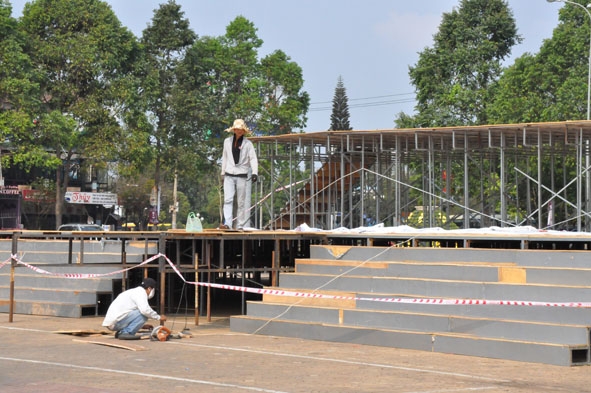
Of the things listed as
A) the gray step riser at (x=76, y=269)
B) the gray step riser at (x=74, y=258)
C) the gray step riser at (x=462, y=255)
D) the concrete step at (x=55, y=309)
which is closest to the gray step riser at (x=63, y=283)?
the gray step riser at (x=76, y=269)

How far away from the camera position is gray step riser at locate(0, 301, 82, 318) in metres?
22.1

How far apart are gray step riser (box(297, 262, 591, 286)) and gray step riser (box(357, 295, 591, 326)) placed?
89 centimetres

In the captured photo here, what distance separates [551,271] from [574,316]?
1.36 m

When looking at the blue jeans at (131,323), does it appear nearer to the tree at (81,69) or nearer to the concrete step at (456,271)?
the concrete step at (456,271)

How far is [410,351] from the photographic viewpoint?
1580cm

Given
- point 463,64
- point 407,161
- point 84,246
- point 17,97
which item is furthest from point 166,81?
point 84,246

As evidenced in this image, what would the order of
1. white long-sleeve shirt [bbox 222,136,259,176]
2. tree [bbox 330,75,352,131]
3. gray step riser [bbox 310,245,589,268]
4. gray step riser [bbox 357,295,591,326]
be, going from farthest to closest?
tree [bbox 330,75,352,131] → white long-sleeve shirt [bbox 222,136,259,176] → gray step riser [bbox 310,245,589,268] → gray step riser [bbox 357,295,591,326]

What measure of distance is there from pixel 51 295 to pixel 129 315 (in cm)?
665

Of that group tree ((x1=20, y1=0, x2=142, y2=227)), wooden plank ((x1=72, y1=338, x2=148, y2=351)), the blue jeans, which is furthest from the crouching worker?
tree ((x1=20, y1=0, x2=142, y2=227))

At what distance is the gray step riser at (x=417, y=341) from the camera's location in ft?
46.9

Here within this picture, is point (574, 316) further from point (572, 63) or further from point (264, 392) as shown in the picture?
point (572, 63)

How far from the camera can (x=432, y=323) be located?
16.1m

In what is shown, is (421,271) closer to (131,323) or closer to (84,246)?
(131,323)

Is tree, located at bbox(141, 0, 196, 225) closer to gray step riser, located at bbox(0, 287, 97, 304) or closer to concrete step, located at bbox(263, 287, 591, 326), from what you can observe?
gray step riser, located at bbox(0, 287, 97, 304)
